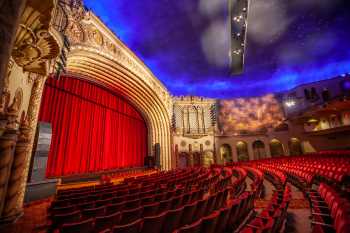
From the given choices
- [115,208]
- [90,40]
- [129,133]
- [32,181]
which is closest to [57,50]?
[115,208]

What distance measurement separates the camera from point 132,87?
12992mm

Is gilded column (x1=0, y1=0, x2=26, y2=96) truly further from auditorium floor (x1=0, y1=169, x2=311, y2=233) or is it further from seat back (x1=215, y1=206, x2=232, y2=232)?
auditorium floor (x1=0, y1=169, x2=311, y2=233)

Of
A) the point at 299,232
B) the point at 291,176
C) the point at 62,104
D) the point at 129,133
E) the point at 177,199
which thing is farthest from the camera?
the point at 129,133

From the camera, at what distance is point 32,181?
5.41 metres

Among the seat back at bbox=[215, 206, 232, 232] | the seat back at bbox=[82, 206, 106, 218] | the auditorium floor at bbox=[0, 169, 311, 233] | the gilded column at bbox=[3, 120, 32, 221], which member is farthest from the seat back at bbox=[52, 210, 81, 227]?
the gilded column at bbox=[3, 120, 32, 221]

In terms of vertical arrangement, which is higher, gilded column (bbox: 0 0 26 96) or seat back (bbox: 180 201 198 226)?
gilded column (bbox: 0 0 26 96)

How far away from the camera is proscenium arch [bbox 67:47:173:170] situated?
28.9ft

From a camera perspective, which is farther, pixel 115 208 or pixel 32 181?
pixel 32 181

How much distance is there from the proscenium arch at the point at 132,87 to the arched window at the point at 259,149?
11.0 metres

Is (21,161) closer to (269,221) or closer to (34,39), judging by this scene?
(34,39)

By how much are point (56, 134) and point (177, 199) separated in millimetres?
8495

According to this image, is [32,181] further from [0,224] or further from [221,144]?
[221,144]

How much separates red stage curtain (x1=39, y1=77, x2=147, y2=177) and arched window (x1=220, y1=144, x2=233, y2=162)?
10.1 m

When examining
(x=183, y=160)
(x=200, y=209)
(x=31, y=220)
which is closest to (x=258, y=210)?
(x=200, y=209)
